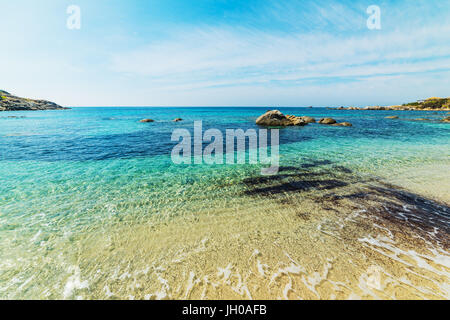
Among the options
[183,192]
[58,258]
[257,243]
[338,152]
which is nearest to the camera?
[58,258]

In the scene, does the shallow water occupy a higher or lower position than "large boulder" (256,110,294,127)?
lower

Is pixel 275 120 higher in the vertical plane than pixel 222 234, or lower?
higher

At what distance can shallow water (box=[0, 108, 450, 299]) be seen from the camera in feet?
14.1

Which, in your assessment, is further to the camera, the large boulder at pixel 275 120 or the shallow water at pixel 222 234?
the large boulder at pixel 275 120

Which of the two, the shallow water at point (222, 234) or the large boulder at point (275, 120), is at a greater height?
the large boulder at point (275, 120)

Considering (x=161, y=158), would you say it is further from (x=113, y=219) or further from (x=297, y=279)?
(x=297, y=279)

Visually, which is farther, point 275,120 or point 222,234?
point 275,120

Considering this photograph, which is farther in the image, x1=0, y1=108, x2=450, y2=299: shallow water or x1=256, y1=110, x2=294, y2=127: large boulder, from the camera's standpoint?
x1=256, y1=110, x2=294, y2=127: large boulder

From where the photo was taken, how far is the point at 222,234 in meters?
6.06

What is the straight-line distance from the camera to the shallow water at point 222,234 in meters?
4.29

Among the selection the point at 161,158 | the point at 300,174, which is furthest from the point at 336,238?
the point at 161,158

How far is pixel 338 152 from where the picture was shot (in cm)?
1722

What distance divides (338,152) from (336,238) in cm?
1408
